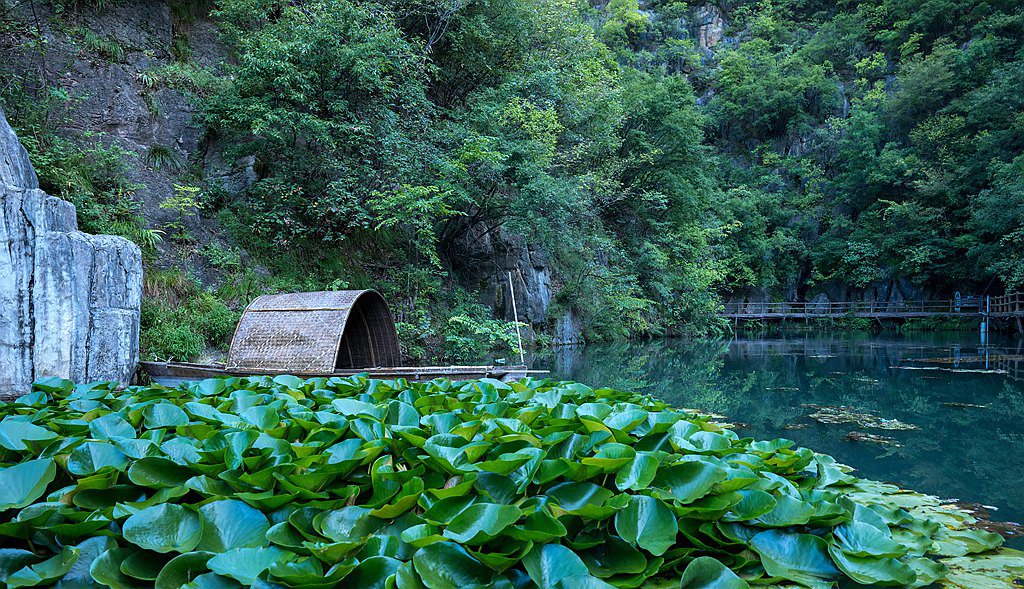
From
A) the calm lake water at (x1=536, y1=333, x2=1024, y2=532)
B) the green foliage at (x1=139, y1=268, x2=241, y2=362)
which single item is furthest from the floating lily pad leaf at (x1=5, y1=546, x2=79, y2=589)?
the green foliage at (x1=139, y1=268, x2=241, y2=362)

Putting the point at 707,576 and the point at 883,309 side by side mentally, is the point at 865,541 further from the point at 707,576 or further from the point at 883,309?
the point at 883,309

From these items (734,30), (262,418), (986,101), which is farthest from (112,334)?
(734,30)

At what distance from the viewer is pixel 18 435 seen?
194 centimetres

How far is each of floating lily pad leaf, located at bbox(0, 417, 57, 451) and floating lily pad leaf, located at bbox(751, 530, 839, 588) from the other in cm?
241

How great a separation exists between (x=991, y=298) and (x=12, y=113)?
99.9ft

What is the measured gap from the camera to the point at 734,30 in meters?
35.7

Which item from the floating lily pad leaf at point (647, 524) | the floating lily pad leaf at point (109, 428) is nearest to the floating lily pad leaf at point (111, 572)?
the floating lily pad leaf at point (109, 428)

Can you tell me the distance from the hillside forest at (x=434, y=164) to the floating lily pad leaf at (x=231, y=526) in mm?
5272

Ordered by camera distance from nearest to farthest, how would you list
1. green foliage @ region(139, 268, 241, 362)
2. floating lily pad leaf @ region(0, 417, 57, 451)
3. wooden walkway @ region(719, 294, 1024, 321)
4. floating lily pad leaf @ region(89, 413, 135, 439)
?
floating lily pad leaf @ region(0, 417, 57, 451), floating lily pad leaf @ region(89, 413, 135, 439), green foliage @ region(139, 268, 241, 362), wooden walkway @ region(719, 294, 1024, 321)

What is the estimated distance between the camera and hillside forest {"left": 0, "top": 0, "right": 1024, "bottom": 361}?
7.48 metres

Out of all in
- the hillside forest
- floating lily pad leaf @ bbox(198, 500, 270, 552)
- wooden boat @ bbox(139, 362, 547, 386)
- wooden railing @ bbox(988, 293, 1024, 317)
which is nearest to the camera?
floating lily pad leaf @ bbox(198, 500, 270, 552)

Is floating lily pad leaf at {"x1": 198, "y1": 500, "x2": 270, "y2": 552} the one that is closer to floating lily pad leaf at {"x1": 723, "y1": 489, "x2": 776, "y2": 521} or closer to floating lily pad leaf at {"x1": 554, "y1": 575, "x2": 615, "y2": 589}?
floating lily pad leaf at {"x1": 554, "y1": 575, "x2": 615, "y2": 589}

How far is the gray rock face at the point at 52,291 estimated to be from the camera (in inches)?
163

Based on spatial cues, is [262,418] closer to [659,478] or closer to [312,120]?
[659,478]
